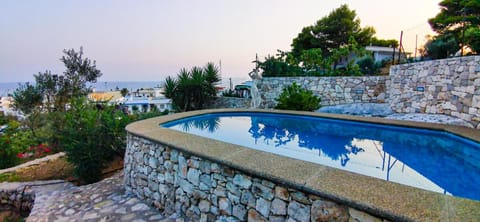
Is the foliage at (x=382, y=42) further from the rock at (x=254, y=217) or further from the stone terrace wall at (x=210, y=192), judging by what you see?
the rock at (x=254, y=217)

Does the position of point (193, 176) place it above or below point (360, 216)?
below

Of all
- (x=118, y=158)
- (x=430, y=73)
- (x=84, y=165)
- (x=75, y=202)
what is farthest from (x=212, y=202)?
(x=430, y=73)

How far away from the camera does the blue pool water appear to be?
2.70m

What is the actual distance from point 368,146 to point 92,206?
4432 millimetres

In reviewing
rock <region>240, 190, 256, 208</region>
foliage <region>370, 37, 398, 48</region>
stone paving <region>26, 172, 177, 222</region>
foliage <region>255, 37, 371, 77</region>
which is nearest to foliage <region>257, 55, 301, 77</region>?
foliage <region>255, 37, 371, 77</region>

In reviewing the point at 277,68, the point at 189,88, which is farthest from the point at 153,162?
the point at 277,68

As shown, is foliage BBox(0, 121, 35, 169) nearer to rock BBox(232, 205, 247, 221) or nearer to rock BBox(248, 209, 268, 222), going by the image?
rock BBox(232, 205, 247, 221)

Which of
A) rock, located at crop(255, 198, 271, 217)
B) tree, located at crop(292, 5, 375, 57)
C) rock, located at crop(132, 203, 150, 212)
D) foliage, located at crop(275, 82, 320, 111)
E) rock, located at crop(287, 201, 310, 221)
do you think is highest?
tree, located at crop(292, 5, 375, 57)

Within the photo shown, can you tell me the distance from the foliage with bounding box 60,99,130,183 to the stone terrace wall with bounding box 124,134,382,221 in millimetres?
1059

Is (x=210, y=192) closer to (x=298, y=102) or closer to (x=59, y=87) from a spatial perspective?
(x=298, y=102)

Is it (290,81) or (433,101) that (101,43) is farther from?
(433,101)

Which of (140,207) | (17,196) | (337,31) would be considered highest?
(337,31)

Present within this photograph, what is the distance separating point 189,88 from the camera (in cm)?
1069

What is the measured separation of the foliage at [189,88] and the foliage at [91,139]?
18.8ft
